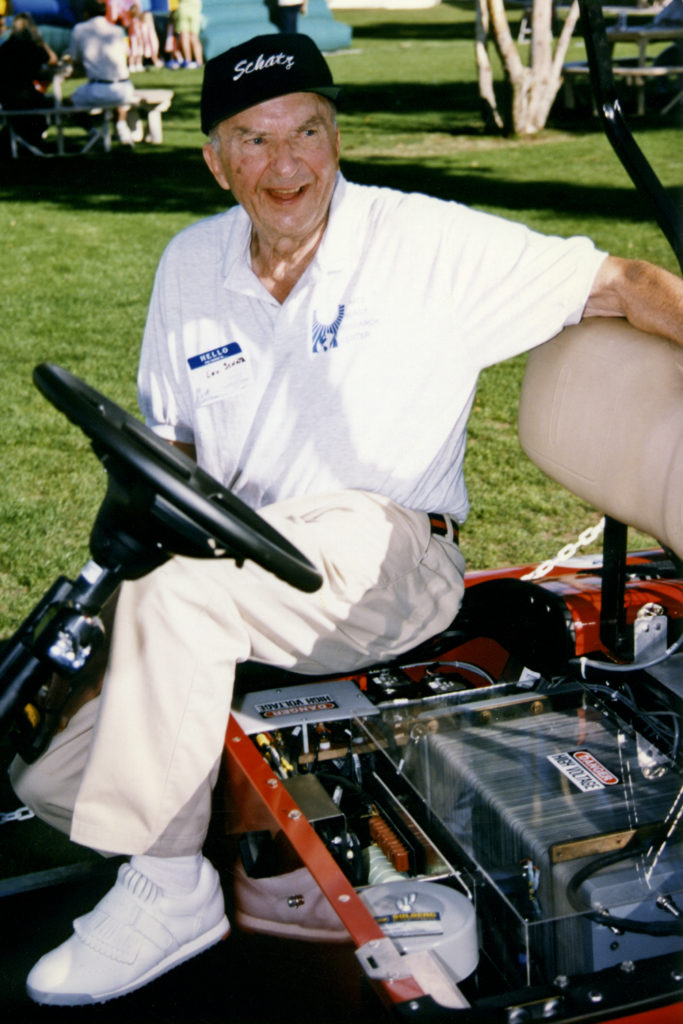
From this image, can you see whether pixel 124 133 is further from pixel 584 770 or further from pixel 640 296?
pixel 584 770

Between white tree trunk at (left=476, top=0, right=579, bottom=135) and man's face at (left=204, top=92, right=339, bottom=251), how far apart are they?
9.29m

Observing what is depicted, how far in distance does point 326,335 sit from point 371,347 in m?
0.09

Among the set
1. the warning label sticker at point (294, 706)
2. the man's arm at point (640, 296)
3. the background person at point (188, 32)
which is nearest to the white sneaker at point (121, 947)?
the warning label sticker at point (294, 706)

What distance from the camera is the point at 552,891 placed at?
5.63ft

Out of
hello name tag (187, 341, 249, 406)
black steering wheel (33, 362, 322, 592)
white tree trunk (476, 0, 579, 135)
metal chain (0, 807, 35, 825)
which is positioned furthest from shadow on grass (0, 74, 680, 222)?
black steering wheel (33, 362, 322, 592)

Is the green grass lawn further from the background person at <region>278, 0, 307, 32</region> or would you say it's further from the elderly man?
the elderly man

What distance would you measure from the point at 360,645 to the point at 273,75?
1028 mm

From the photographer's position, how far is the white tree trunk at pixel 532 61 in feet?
36.9

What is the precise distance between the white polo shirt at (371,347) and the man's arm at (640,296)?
0.25 feet

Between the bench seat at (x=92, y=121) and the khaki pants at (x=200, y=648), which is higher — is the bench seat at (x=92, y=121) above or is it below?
below

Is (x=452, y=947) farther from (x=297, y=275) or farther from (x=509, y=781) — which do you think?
(x=297, y=275)

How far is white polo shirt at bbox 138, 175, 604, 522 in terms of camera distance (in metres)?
2.28

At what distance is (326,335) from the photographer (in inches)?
91.4

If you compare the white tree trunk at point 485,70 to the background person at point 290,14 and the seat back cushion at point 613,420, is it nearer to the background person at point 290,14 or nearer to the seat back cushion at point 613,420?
the background person at point 290,14
